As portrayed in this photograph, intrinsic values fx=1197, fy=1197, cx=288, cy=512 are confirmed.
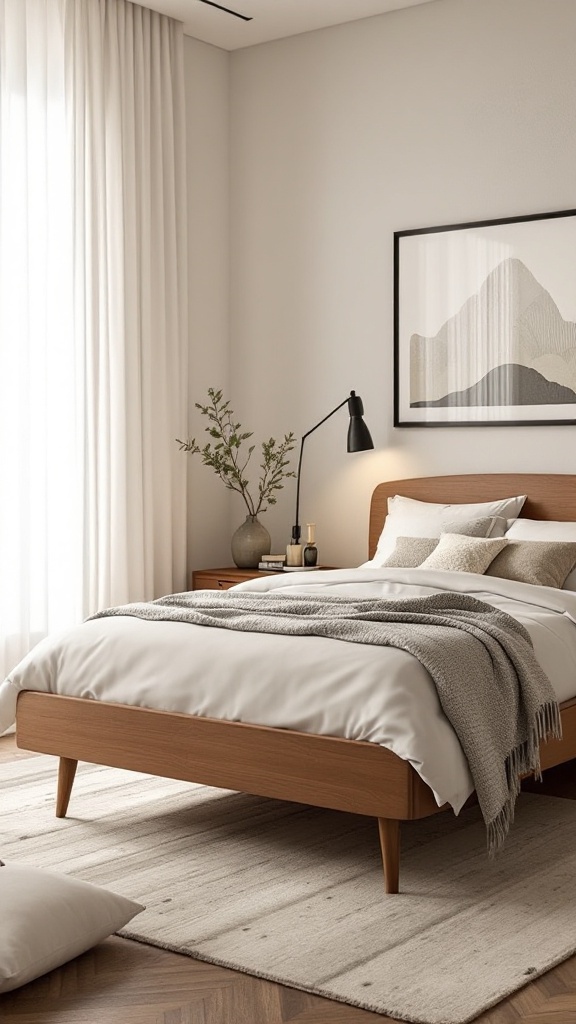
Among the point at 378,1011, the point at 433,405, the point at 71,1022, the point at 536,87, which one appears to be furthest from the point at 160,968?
the point at 536,87

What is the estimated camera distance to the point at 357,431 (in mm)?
5066

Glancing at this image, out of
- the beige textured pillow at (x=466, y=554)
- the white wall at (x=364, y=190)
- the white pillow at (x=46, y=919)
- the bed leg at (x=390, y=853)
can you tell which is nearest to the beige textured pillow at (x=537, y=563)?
the beige textured pillow at (x=466, y=554)

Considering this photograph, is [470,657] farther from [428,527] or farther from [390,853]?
[428,527]

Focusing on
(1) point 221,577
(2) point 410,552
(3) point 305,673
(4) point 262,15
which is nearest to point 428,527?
(2) point 410,552

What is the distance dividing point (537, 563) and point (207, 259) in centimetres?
242

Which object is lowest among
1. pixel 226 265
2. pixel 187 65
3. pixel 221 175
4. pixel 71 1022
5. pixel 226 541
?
pixel 71 1022

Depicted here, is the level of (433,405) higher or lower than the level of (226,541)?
higher

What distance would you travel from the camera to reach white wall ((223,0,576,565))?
4.87m

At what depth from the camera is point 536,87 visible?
15.8ft

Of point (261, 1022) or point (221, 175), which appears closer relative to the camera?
point (261, 1022)

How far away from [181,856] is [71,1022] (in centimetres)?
94

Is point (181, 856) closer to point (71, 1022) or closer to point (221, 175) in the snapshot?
point (71, 1022)

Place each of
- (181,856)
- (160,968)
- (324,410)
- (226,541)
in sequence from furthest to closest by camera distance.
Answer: (226,541)
(324,410)
(181,856)
(160,968)

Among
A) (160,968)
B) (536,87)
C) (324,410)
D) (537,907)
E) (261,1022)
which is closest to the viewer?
(261,1022)
